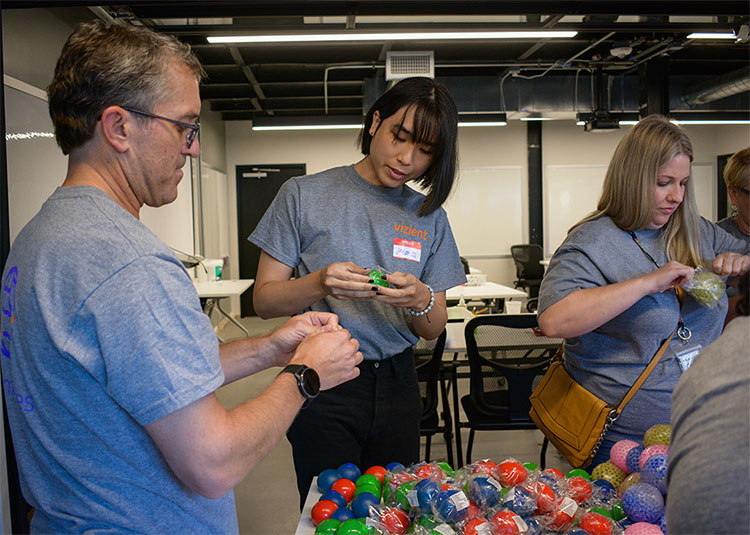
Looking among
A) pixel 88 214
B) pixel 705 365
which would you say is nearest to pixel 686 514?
pixel 705 365

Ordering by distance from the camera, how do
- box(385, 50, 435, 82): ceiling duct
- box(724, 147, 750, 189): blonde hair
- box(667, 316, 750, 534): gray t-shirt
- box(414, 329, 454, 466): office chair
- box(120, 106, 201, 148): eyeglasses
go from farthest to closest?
1. box(385, 50, 435, 82): ceiling duct
2. box(414, 329, 454, 466): office chair
3. box(724, 147, 750, 189): blonde hair
4. box(120, 106, 201, 148): eyeglasses
5. box(667, 316, 750, 534): gray t-shirt

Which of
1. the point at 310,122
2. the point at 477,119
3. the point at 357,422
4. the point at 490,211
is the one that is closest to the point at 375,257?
the point at 357,422

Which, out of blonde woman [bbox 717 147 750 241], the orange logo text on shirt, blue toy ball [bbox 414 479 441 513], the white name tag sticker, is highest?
blonde woman [bbox 717 147 750 241]

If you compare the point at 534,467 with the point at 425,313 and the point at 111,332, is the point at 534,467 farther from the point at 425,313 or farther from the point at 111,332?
the point at 111,332

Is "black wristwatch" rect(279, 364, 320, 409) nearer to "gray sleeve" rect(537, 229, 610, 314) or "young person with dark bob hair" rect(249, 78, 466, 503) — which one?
"young person with dark bob hair" rect(249, 78, 466, 503)

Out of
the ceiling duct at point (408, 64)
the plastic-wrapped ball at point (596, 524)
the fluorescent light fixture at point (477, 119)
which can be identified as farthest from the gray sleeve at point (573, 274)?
the fluorescent light fixture at point (477, 119)

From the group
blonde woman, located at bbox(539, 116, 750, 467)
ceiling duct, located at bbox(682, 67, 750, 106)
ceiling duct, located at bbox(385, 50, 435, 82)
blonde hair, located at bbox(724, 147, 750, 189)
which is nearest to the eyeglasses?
blonde woman, located at bbox(539, 116, 750, 467)

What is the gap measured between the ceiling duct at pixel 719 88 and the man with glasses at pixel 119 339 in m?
8.58

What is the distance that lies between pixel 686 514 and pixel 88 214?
89 centimetres

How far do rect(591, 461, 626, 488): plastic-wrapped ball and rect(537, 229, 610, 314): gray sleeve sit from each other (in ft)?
A: 1.55

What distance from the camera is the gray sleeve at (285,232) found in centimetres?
181

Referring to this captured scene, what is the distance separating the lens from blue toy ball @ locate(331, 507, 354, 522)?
143cm

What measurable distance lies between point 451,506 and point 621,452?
585 millimetres

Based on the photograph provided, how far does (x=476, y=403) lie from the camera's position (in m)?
3.55
